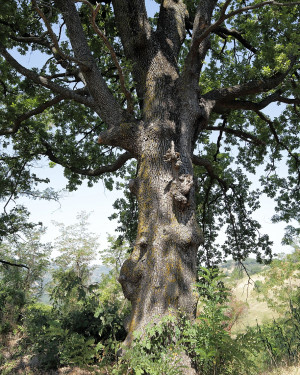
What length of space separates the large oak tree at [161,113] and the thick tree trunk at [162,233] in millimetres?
18

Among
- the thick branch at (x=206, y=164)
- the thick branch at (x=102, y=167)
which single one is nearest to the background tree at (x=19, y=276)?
the thick branch at (x=102, y=167)

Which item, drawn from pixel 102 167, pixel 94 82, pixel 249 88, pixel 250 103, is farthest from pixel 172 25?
pixel 102 167

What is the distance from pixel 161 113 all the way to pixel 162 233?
2.33 meters

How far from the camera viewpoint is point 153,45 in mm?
6363

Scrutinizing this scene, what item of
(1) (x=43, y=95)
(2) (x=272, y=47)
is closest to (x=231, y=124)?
(2) (x=272, y=47)

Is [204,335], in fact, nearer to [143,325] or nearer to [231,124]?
[143,325]

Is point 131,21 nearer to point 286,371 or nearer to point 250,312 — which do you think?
point 286,371

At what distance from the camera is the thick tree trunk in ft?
13.2

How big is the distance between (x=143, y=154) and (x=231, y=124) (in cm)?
564

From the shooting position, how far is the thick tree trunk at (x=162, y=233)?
4.03 meters

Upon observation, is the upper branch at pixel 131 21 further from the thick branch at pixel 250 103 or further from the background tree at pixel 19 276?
the background tree at pixel 19 276

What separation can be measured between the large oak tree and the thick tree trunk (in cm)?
2

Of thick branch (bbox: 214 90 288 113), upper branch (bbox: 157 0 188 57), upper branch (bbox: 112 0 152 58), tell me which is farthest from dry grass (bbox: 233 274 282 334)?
upper branch (bbox: 112 0 152 58)

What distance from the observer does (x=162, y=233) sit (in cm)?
438
